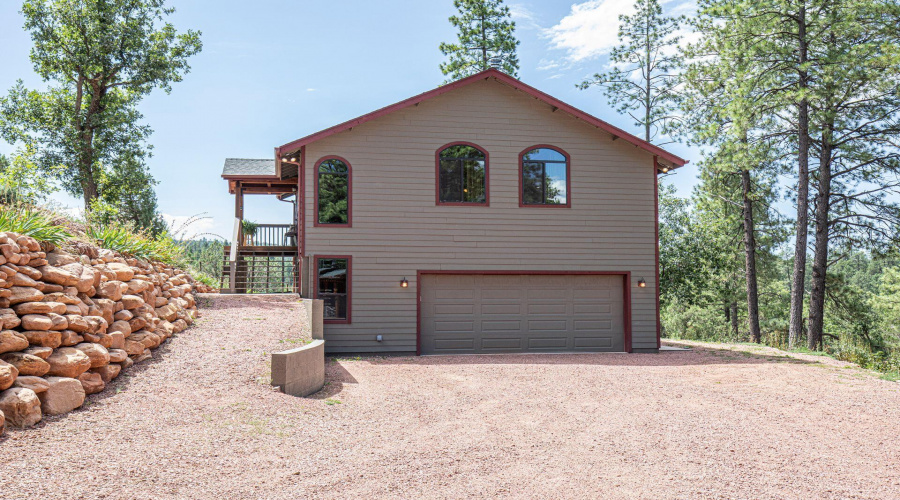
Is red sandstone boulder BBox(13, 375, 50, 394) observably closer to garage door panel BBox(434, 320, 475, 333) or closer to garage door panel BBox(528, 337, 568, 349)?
garage door panel BBox(434, 320, 475, 333)

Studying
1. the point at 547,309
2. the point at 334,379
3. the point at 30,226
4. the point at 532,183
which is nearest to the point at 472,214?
the point at 532,183

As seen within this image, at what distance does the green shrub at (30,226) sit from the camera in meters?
6.38

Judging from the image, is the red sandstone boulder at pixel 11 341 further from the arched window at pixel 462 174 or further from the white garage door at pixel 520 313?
the arched window at pixel 462 174

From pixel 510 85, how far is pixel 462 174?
7.34 feet

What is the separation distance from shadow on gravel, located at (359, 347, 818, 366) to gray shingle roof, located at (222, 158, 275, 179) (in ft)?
24.5

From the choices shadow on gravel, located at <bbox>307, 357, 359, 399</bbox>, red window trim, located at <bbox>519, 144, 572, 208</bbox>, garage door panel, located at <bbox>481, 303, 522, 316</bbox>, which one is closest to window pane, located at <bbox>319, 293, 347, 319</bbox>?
shadow on gravel, located at <bbox>307, 357, 359, 399</bbox>

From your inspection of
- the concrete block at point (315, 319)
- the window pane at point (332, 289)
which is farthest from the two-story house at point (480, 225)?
the concrete block at point (315, 319)

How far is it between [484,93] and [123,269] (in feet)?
26.4

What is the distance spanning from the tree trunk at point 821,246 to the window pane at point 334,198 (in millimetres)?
13004

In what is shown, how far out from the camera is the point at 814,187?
18.7 metres

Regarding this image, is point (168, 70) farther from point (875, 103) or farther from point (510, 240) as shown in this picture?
point (875, 103)

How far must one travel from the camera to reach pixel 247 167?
16781 mm

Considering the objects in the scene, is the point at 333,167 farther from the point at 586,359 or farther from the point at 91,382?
the point at 91,382

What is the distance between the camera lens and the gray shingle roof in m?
16.2
